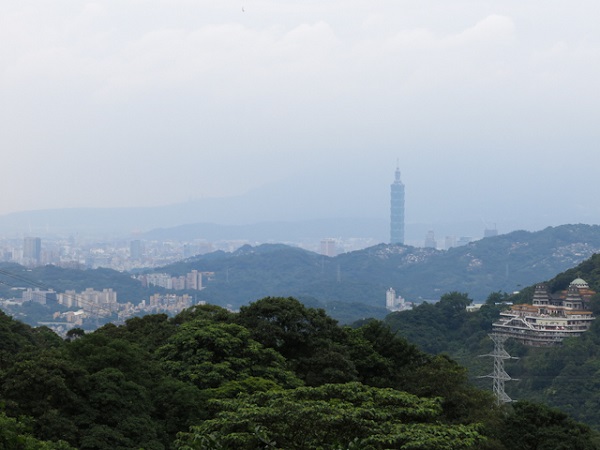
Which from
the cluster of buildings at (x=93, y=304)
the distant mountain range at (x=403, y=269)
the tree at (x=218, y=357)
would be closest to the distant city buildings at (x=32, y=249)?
the distant mountain range at (x=403, y=269)

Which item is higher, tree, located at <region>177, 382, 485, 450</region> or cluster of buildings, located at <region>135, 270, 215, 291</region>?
cluster of buildings, located at <region>135, 270, 215, 291</region>

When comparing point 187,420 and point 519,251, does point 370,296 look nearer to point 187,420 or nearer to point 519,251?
point 519,251

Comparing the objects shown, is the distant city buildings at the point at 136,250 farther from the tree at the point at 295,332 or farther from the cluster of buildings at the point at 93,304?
the tree at the point at 295,332

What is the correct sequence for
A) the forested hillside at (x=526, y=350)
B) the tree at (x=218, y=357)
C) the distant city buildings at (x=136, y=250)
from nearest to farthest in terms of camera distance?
the tree at (x=218, y=357) → the forested hillside at (x=526, y=350) → the distant city buildings at (x=136, y=250)

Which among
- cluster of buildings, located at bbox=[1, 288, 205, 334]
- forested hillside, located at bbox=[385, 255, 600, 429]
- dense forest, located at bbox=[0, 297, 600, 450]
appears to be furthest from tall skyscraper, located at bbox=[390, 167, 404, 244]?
dense forest, located at bbox=[0, 297, 600, 450]

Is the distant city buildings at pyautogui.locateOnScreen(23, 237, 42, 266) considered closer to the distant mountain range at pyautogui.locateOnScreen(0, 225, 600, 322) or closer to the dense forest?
the distant mountain range at pyautogui.locateOnScreen(0, 225, 600, 322)

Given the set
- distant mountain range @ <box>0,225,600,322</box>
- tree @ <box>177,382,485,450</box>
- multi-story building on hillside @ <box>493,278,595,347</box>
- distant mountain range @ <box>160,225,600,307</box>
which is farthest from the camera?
distant mountain range @ <box>160,225,600,307</box>

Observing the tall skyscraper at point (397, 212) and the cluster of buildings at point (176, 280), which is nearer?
the cluster of buildings at point (176, 280)
